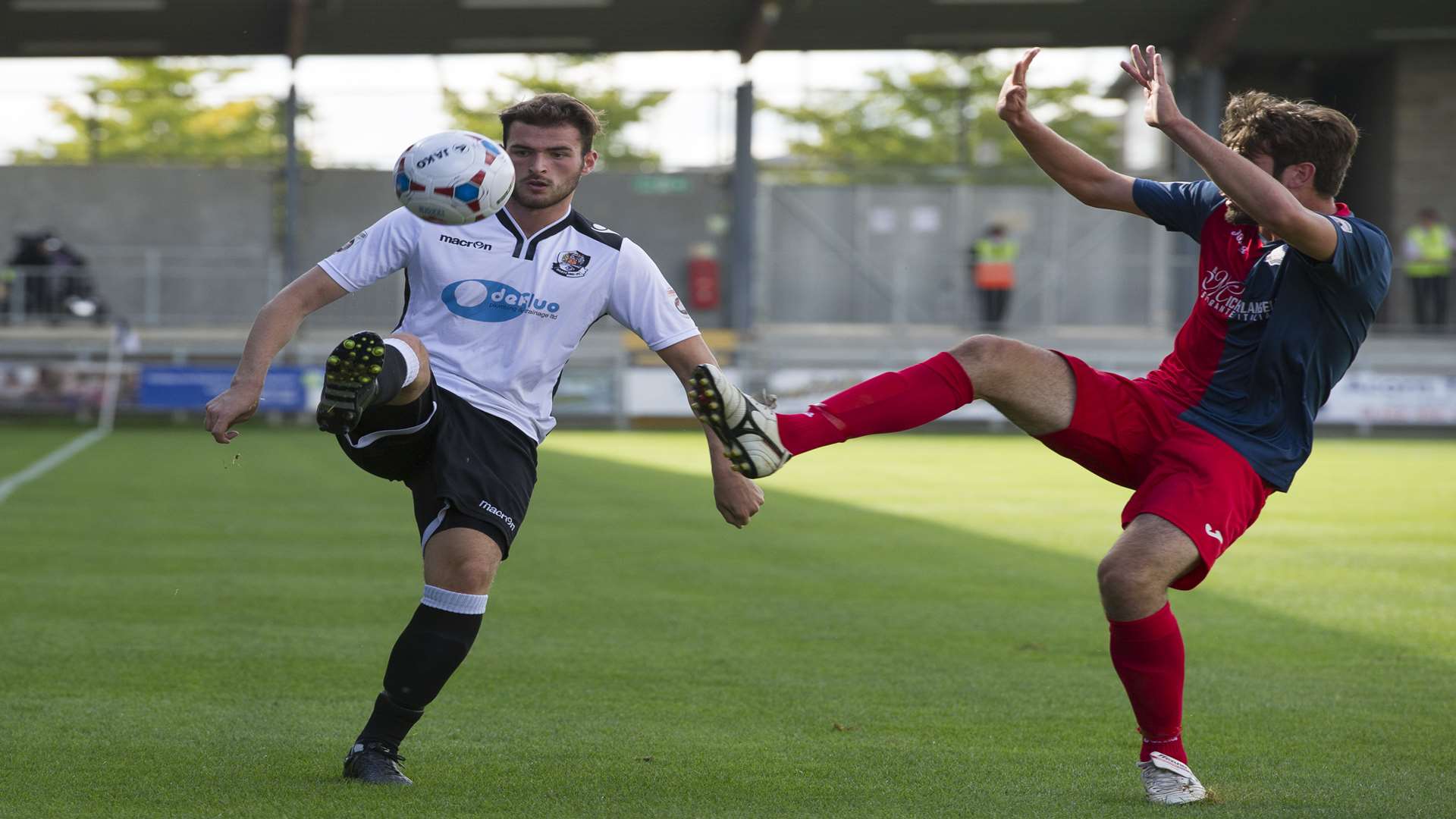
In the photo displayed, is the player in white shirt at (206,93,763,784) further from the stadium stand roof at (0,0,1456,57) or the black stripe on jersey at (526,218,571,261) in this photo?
the stadium stand roof at (0,0,1456,57)

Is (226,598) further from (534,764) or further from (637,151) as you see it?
(637,151)

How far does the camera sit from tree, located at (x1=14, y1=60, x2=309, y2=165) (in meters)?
31.8

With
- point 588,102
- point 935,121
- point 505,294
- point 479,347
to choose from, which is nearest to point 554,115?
point 505,294

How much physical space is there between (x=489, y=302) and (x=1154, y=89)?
2024 millimetres

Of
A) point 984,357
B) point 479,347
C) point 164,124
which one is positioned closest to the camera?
point 984,357

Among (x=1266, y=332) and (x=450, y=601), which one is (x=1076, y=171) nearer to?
(x=1266, y=332)

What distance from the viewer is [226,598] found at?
28.5 ft

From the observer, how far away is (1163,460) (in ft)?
16.2

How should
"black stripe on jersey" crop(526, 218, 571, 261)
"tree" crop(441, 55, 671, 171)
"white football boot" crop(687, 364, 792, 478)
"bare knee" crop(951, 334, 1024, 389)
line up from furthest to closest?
1. "tree" crop(441, 55, 671, 171)
2. "black stripe on jersey" crop(526, 218, 571, 261)
3. "bare knee" crop(951, 334, 1024, 389)
4. "white football boot" crop(687, 364, 792, 478)

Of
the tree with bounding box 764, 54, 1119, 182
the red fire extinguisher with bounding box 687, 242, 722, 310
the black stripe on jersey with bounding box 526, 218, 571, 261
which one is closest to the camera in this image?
the black stripe on jersey with bounding box 526, 218, 571, 261

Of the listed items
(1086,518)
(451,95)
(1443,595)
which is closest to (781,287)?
(451,95)

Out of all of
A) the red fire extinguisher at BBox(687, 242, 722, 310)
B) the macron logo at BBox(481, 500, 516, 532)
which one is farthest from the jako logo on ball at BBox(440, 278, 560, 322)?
the red fire extinguisher at BBox(687, 242, 722, 310)

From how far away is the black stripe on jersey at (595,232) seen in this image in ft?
17.0

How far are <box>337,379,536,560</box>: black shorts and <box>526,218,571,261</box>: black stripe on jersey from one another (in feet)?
1.60
